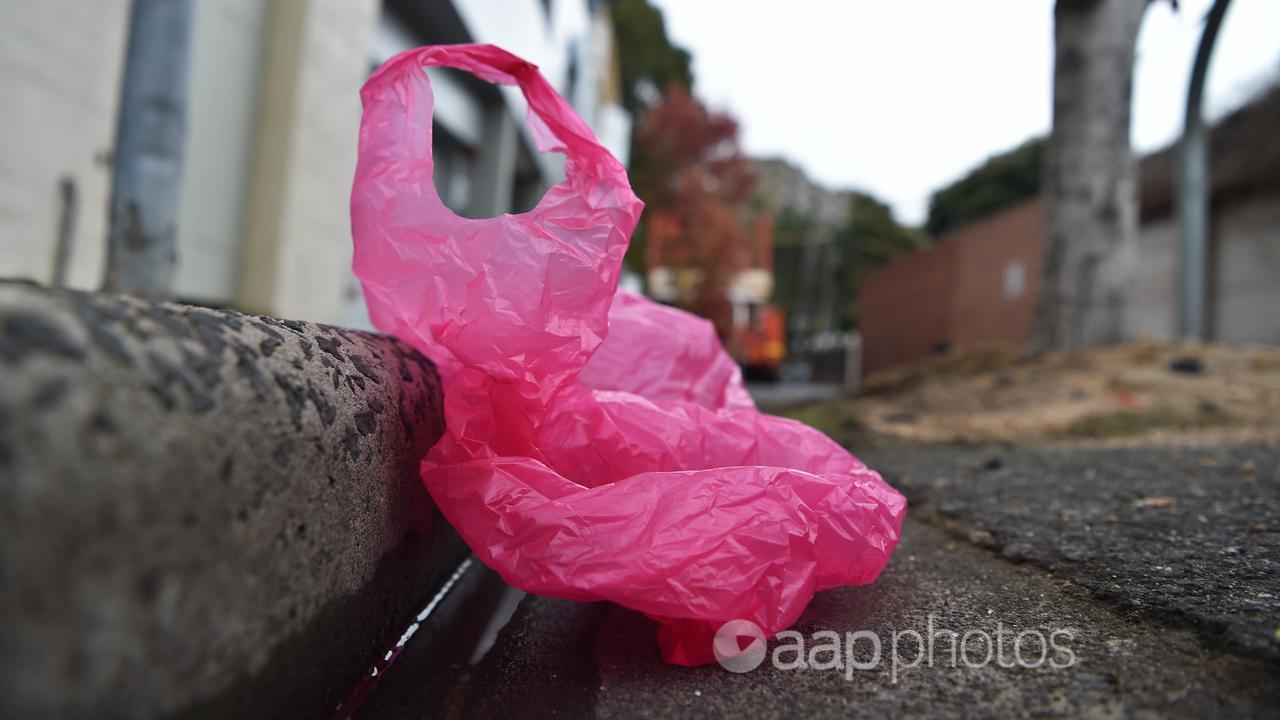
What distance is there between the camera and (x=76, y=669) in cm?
53

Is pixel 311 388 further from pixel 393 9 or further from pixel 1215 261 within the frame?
pixel 1215 261

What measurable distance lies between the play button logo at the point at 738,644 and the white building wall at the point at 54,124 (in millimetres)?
3572

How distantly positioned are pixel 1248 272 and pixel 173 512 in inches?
479

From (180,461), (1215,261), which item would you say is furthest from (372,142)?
(1215,261)

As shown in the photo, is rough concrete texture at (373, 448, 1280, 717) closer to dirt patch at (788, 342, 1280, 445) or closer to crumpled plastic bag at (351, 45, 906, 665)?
crumpled plastic bag at (351, 45, 906, 665)

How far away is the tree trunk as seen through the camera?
498cm

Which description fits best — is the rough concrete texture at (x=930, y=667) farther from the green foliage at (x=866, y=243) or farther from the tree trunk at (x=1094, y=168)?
the green foliage at (x=866, y=243)

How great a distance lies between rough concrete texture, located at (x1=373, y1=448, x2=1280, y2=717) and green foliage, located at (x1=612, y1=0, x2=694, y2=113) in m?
23.1

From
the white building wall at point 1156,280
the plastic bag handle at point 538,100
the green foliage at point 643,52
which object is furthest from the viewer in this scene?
the green foliage at point 643,52

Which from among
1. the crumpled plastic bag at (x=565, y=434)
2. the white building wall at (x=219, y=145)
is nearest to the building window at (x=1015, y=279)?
the white building wall at (x=219, y=145)

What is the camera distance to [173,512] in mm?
621

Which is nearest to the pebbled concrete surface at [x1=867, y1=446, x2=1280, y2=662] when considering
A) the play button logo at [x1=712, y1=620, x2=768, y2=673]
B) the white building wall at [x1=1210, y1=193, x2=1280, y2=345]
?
the play button logo at [x1=712, y1=620, x2=768, y2=673]

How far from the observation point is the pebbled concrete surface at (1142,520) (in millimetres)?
1111

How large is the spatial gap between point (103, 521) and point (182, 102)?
2.69 m
